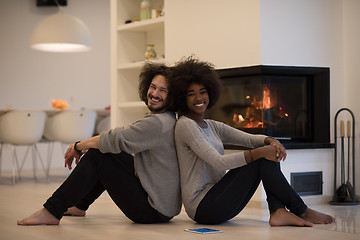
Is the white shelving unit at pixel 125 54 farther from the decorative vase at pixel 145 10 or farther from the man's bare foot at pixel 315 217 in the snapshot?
the man's bare foot at pixel 315 217

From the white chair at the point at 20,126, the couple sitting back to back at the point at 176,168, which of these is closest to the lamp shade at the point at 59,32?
the white chair at the point at 20,126

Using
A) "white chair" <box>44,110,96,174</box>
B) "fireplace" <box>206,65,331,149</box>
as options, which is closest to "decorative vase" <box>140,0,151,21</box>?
"fireplace" <box>206,65,331,149</box>

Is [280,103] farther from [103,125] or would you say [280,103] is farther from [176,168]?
[103,125]

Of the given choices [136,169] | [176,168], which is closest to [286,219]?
[176,168]

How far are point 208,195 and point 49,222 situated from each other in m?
0.84

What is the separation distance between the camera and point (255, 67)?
4.43 m

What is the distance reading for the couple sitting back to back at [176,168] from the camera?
9.79ft

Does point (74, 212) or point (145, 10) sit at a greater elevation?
point (145, 10)

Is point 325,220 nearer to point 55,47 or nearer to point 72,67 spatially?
point 55,47

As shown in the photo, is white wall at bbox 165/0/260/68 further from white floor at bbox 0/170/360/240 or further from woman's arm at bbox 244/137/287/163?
woman's arm at bbox 244/137/287/163

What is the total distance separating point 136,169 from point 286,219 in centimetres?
81

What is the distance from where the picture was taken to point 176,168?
3127mm

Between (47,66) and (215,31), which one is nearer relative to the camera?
(215,31)

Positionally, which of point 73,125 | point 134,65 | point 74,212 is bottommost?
point 74,212
